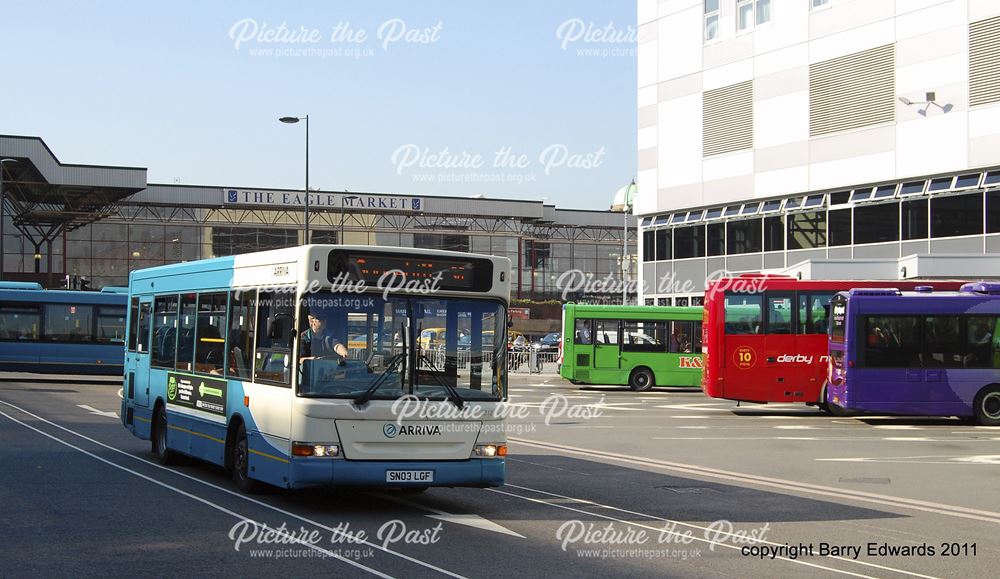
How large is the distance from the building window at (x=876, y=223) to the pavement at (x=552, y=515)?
19.8 metres

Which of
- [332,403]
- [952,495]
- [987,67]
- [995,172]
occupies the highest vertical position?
[987,67]

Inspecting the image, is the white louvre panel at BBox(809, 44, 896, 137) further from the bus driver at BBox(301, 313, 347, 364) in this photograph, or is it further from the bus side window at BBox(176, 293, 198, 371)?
the bus driver at BBox(301, 313, 347, 364)

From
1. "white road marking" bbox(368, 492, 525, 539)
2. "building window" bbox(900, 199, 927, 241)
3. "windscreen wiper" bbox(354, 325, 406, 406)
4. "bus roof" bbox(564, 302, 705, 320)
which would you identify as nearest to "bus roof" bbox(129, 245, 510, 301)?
"windscreen wiper" bbox(354, 325, 406, 406)

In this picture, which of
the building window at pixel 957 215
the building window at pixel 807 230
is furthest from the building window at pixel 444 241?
the building window at pixel 957 215

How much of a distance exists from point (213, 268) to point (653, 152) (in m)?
38.6

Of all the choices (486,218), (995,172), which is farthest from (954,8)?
(486,218)

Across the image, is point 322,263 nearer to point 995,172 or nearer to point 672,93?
point 995,172

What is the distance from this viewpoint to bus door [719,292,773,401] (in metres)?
29.0

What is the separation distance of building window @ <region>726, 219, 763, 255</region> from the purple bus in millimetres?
19776

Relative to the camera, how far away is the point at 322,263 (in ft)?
38.6

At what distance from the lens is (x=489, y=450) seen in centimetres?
1195

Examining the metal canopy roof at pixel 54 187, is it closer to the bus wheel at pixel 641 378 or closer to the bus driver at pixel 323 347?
the bus wheel at pixel 641 378

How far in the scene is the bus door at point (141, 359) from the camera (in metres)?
17.0

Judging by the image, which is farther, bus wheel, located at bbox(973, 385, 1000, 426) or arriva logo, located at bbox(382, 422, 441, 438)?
bus wheel, located at bbox(973, 385, 1000, 426)
